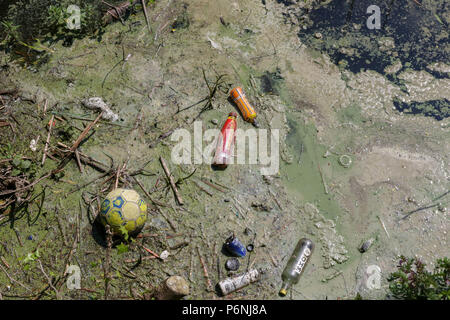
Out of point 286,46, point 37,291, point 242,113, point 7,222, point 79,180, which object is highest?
point 286,46

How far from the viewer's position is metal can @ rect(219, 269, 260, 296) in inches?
170

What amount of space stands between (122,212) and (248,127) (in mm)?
2329

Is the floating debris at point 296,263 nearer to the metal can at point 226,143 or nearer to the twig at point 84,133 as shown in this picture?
the metal can at point 226,143

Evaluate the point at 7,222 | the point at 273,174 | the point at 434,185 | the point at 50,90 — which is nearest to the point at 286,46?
the point at 273,174

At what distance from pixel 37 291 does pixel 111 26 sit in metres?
4.40

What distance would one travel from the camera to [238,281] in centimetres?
437

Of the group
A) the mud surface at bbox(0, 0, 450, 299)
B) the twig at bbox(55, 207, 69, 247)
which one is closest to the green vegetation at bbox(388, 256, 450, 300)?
the mud surface at bbox(0, 0, 450, 299)

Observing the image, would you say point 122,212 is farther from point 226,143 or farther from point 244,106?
point 244,106

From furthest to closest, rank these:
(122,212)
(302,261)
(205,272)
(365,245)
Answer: (365,245)
(302,261)
(205,272)
(122,212)

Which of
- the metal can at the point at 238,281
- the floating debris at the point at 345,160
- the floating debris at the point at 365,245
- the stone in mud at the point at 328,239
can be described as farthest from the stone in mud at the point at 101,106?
the floating debris at the point at 365,245

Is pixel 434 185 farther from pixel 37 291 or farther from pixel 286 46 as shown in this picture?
pixel 37 291

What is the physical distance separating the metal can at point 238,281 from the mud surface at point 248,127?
12cm

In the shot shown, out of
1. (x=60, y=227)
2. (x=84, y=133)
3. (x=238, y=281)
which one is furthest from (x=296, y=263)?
(x=84, y=133)

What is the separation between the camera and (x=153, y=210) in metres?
4.69
